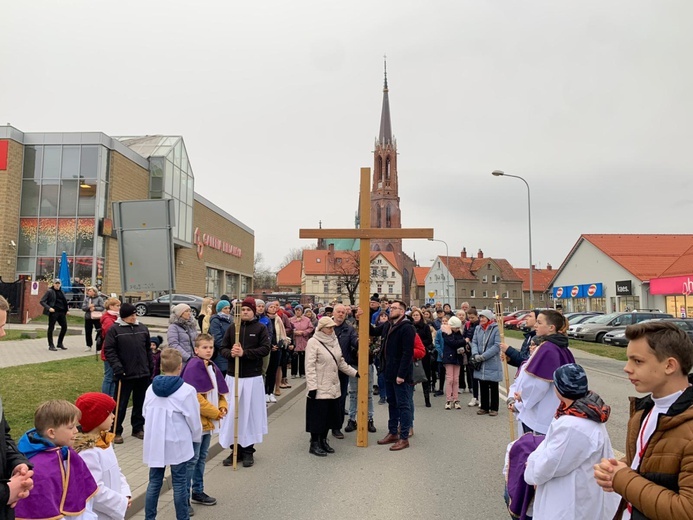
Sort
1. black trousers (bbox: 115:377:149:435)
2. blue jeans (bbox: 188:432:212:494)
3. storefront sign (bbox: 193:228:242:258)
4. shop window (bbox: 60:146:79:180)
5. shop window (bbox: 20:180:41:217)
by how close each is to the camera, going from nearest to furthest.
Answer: blue jeans (bbox: 188:432:212:494) < black trousers (bbox: 115:377:149:435) < shop window (bbox: 20:180:41:217) < shop window (bbox: 60:146:79:180) < storefront sign (bbox: 193:228:242:258)

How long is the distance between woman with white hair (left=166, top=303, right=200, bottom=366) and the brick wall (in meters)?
24.9

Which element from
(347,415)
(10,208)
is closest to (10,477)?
(347,415)

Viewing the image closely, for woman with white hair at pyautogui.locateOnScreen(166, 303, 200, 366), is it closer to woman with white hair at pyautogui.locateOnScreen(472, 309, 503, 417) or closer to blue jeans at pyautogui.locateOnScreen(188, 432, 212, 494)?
blue jeans at pyautogui.locateOnScreen(188, 432, 212, 494)

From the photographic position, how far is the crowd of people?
2164mm

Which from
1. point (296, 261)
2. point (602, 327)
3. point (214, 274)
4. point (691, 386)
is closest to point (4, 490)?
point (691, 386)

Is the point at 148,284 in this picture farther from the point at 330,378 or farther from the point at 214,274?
the point at 214,274

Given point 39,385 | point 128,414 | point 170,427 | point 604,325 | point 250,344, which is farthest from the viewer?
point 604,325

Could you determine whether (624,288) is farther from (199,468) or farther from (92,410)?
(92,410)

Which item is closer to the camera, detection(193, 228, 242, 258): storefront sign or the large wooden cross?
the large wooden cross

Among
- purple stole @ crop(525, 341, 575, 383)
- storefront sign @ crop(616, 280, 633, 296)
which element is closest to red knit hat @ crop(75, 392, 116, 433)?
purple stole @ crop(525, 341, 575, 383)

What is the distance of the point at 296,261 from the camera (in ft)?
370

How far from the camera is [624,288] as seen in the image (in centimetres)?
4428

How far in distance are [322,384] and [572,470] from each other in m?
4.41

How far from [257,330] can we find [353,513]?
280 cm
